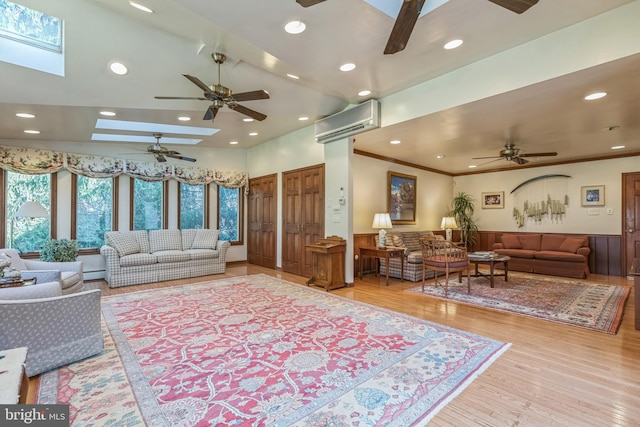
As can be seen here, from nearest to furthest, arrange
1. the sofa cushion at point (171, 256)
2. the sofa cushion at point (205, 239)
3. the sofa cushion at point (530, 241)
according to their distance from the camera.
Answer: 1. the sofa cushion at point (171, 256)
2. the sofa cushion at point (205, 239)
3. the sofa cushion at point (530, 241)

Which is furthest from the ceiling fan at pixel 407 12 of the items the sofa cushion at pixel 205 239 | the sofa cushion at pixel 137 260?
the sofa cushion at pixel 205 239

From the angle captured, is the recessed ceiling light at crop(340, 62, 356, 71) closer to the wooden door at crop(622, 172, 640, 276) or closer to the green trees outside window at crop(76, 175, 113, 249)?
the green trees outside window at crop(76, 175, 113, 249)

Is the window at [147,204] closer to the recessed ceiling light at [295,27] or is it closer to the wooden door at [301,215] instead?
Answer: the wooden door at [301,215]

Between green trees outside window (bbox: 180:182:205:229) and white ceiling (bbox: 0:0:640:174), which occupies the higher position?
white ceiling (bbox: 0:0:640:174)

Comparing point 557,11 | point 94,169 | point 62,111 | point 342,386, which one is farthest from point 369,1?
point 94,169

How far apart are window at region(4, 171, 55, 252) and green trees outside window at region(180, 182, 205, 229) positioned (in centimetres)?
229

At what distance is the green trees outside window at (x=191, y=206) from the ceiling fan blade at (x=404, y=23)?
5.88 meters

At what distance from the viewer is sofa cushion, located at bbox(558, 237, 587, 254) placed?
21.2 feet

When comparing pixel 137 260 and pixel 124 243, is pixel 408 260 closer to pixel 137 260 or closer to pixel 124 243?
pixel 137 260

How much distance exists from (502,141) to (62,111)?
6.88m

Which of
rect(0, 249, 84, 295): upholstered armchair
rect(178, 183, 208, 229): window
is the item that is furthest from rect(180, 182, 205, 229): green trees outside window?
rect(0, 249, 84, 295): upholstered armchair

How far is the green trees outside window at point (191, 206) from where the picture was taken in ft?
22.8

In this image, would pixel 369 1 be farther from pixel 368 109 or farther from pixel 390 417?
pixel 390 417

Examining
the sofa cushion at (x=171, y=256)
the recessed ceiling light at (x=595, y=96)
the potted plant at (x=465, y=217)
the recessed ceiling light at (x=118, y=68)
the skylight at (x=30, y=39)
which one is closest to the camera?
the skylight at (x=30, y=39)
